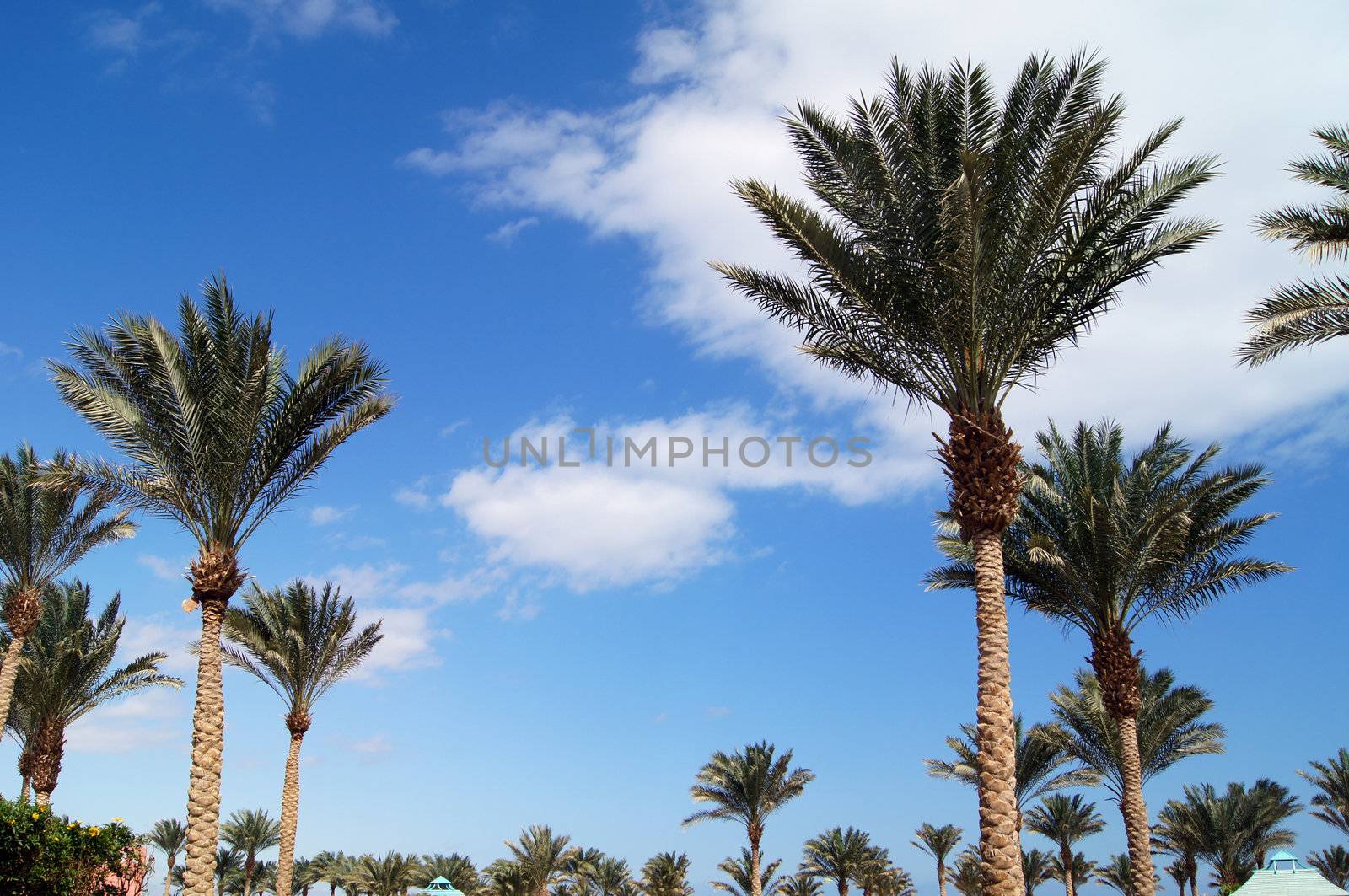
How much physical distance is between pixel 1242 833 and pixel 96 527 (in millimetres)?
42584

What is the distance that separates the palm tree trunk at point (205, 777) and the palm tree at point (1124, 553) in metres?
14.2

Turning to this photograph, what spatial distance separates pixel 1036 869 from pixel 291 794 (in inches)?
1407

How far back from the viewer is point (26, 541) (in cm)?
2430

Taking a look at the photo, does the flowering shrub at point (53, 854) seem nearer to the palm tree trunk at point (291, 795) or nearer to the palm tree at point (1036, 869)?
the palm tree trunk at point (291, 795)

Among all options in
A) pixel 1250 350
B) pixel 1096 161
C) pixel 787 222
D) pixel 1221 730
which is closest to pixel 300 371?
pixel 787 222

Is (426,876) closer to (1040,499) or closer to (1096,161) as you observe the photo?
(1040,499)

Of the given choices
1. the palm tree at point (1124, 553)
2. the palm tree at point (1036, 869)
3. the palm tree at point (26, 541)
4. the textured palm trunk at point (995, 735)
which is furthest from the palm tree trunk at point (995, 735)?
the palm tree at point (1036, 869)

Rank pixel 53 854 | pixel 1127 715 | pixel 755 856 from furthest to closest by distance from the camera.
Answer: pixel 755 856 < pixel 1127 715 < pixel 53 854

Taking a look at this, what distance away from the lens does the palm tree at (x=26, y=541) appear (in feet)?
78.6

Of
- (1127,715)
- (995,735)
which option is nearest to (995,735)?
(995,735)

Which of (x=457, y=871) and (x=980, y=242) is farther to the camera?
(x=457, y=871)

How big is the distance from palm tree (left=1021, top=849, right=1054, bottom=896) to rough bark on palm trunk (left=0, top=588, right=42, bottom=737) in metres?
42.4

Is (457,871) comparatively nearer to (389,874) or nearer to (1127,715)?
(389,874)

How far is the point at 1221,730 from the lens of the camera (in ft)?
98.7
